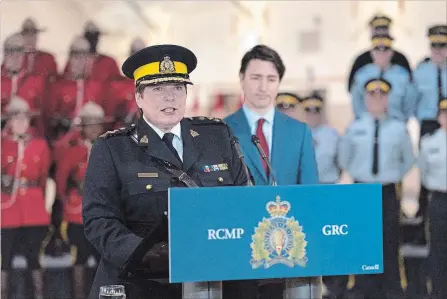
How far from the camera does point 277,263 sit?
202 centimetres

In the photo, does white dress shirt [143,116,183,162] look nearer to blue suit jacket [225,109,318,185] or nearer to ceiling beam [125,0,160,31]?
blue suit jacket [225,109,318,185]

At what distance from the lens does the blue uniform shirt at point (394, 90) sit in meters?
5.30

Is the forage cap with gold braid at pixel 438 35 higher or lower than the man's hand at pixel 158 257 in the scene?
higher

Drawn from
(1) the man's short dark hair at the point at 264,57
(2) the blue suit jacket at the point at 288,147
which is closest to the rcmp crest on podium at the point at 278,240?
(2) the blue suit jacket at the point at 288,147

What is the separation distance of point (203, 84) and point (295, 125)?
5.14 ft

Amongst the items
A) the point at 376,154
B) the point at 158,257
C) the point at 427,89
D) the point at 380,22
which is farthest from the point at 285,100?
the point at 158,257

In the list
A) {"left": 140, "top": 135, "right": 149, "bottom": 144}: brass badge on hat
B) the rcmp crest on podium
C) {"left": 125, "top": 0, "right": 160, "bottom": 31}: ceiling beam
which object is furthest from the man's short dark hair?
the rcmp crest on podium

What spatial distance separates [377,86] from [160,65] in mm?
2991

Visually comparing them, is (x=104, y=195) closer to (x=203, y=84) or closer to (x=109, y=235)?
(x=109, y=235)

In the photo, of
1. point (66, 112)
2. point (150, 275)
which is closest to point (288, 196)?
point (150, 275)

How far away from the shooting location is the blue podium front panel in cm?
195

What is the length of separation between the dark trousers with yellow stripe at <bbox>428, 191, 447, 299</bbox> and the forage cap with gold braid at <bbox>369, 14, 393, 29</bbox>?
1067 mm

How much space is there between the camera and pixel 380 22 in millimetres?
5273

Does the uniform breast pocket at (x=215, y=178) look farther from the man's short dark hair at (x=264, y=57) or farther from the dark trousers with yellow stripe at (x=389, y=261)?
the dark trousers with yellow stripe at (x=389, y=261)
